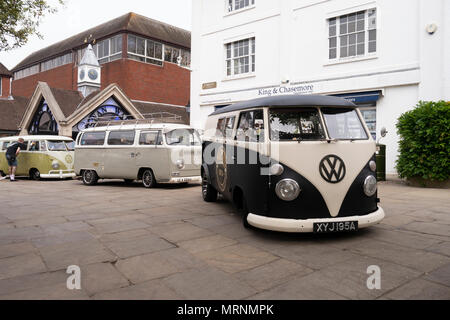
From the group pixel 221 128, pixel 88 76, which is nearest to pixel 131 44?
pixel 88 76

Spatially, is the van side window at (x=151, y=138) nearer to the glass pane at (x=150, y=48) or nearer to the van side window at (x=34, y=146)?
the van side window at (x=34, y=146)

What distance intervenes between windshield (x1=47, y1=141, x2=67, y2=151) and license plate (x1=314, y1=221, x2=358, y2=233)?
1405 cm

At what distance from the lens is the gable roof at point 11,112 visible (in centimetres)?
3028

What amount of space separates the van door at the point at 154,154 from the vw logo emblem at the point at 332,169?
6.76m

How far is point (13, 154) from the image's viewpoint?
51.4 feet

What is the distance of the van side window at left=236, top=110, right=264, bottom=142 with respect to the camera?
5.24 metres

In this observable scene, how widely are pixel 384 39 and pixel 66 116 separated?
18699mm

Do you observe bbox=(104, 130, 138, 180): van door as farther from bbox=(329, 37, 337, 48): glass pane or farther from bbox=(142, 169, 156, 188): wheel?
bbox=(329, 37, 337, 48): glass pane

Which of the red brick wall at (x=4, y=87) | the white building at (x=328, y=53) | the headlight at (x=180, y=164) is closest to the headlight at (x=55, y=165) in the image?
the white building at (x=328, y=53)

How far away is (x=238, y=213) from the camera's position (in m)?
6.87

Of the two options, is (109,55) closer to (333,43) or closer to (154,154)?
(333,43)

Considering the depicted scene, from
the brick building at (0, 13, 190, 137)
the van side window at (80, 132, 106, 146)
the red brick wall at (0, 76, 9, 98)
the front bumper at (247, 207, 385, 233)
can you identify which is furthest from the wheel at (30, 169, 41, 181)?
the red brick wall at (0, 76, 9, 98)
